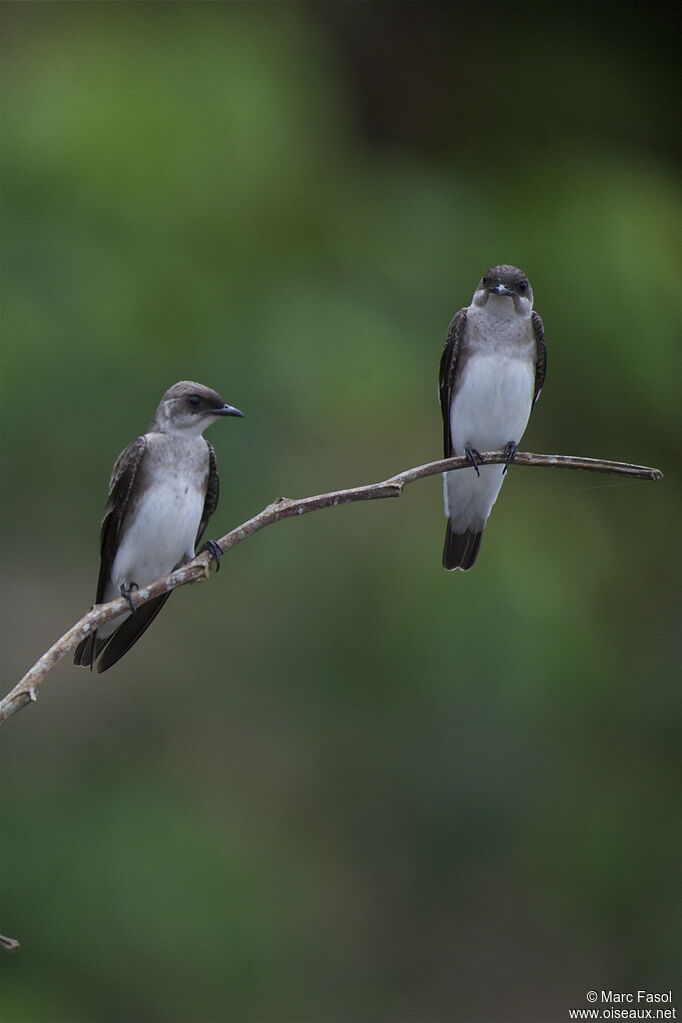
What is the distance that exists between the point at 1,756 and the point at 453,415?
349 cm

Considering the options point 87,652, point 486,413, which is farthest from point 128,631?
point 486,413

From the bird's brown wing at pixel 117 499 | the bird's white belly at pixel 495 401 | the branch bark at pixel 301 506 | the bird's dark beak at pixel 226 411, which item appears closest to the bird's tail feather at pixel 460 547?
the bird's white belly at pixel 495 401

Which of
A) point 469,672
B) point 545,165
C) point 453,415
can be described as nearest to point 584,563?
point 469,672

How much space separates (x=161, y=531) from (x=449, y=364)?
65 cm

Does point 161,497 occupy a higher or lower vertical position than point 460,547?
higher

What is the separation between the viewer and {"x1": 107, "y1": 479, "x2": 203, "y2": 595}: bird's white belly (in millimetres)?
2320

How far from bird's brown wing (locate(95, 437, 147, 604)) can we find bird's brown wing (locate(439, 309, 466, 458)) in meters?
0.60

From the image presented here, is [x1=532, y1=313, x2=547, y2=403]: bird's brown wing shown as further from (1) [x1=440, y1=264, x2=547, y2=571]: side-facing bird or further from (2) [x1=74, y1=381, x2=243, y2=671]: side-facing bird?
(2) [x1=74, y1=381, x2=243, y2=671]: side-facing bird

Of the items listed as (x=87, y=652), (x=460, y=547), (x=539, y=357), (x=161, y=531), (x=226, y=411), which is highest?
(x=539, y=357)

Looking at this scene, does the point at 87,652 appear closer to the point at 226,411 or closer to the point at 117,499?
the point at 117,499

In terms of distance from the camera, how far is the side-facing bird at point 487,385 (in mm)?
2232

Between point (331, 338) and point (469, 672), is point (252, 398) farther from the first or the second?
point (469, 672)

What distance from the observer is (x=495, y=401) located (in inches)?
88.2

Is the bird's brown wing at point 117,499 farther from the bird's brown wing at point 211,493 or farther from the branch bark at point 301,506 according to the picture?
the branch bark at point 301,506
